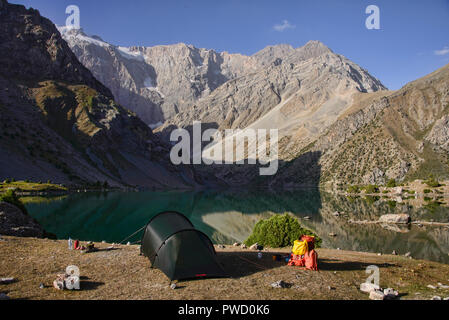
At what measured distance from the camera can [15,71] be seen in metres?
176

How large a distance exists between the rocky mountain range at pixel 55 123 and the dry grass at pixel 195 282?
342 feet

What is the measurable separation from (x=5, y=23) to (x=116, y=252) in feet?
700

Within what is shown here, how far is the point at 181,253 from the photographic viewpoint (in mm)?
16156

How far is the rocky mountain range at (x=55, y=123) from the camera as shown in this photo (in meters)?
127

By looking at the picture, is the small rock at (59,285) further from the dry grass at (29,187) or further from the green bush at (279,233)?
the dry grass at (29,187)

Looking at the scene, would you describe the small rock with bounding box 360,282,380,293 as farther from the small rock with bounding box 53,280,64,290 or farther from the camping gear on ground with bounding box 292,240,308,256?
the small rock with bounding box 53,280,64,290

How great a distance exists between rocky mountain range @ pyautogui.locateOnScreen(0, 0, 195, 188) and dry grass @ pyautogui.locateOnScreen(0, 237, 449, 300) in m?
104

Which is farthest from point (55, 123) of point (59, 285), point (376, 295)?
point (376, 295)

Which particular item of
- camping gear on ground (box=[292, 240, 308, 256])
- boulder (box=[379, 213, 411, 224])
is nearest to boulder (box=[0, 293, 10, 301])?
camping gear on ground (box=[292, 240, 308, 256])

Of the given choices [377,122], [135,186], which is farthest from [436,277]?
[377,122]

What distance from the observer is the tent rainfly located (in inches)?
615

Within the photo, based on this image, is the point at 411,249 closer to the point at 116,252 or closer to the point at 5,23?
the point at 116,252

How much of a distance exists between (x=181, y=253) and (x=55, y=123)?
558ft

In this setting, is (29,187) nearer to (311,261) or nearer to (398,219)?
(398,219)
